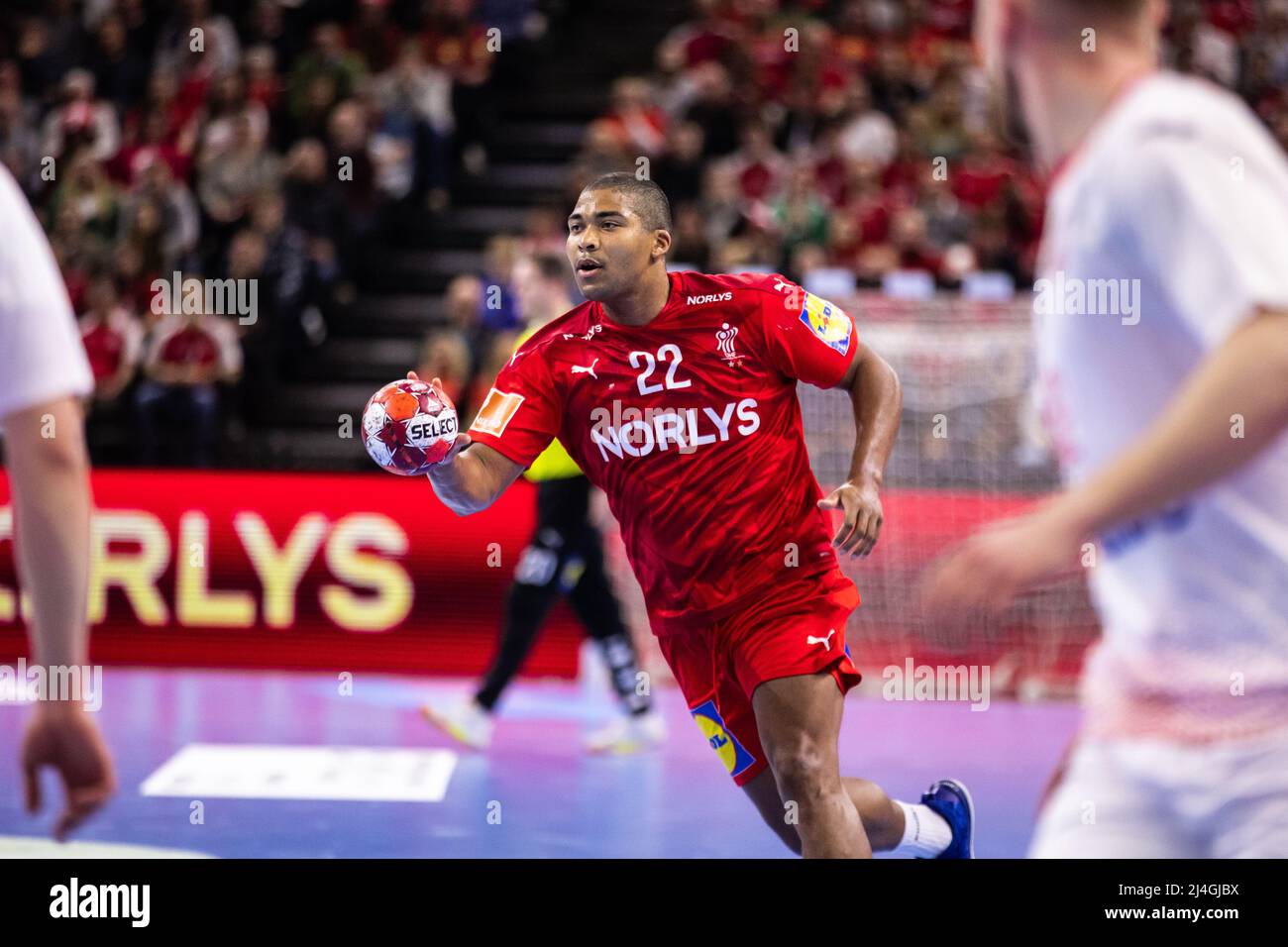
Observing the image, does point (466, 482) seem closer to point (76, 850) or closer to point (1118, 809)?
point (1118, 809)

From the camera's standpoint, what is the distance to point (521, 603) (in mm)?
7887

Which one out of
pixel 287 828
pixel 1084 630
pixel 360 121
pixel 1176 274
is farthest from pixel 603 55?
pixel 1176 274

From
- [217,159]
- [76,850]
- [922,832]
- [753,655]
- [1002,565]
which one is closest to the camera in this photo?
[1002,565]

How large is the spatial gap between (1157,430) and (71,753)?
1.64 meters

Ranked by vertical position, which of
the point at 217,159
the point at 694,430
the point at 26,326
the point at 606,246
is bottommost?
the point at 694,430

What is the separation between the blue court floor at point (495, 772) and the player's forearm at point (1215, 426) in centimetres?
438

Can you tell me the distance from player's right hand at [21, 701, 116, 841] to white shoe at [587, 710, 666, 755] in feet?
18.8

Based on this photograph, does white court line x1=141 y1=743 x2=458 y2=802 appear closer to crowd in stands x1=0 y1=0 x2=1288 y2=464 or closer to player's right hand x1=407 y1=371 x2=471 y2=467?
player's right hand x1=407 y1=371 x2=471 y2=467

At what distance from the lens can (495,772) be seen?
750 centimetres

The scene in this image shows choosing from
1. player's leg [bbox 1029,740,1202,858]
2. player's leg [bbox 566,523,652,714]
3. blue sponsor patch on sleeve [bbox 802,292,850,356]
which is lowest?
player's leg [bbox 566,523,652,714]

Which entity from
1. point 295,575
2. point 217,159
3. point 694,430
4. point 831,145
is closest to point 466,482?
point 694,430

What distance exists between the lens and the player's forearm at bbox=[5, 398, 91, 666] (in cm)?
228

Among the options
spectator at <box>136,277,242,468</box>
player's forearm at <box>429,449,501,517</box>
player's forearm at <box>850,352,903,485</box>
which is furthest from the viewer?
spectator at <box>136,277,242,468</box>

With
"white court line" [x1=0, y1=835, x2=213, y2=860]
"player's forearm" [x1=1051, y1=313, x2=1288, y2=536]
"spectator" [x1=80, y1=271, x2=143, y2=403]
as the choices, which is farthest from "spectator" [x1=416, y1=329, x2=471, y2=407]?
"player's forearm" [x1=1051, y1=313, x2=1288, y2=536]
